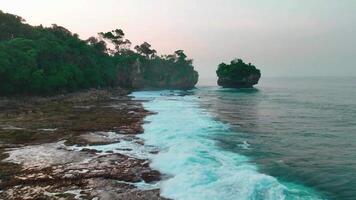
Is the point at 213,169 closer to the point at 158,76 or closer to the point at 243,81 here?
the point at 243,81

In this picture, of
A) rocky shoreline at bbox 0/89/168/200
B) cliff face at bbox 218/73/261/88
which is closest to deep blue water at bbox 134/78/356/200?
rocky shoreline at bbox 0/89/168/200

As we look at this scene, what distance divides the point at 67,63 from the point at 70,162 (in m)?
63.8

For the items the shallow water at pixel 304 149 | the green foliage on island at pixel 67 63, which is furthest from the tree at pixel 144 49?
the shallow water at pixel 304 149

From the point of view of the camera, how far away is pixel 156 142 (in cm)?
2711

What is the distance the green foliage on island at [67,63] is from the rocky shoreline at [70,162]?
85.7 feet

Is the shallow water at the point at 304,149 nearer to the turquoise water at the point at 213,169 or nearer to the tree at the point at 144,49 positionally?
the turquoise water at the point at 213,169

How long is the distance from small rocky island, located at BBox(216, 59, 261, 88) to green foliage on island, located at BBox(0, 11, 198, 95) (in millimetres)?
26068

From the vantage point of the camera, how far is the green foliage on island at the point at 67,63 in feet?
200

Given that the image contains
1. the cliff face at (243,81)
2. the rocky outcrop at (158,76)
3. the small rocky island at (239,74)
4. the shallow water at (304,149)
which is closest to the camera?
the shallow water at (304,149)

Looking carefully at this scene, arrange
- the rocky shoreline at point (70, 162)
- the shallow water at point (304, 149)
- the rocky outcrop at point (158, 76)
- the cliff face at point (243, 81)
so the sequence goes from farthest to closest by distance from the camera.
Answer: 1. the cliff face at point (243, 81)
2. the rocky outcrop at point (158, 76)
3. the shallow water at point (304, 149)
4. the rocky shoreline at point (70, 162)

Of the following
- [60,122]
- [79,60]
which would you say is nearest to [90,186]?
[60,122]

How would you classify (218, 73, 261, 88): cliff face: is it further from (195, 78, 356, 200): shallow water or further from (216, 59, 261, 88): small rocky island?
(195, 78, 356, 200): shallow water

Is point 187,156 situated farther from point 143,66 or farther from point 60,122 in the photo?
point 143,66

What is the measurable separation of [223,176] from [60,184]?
7.69 metres
